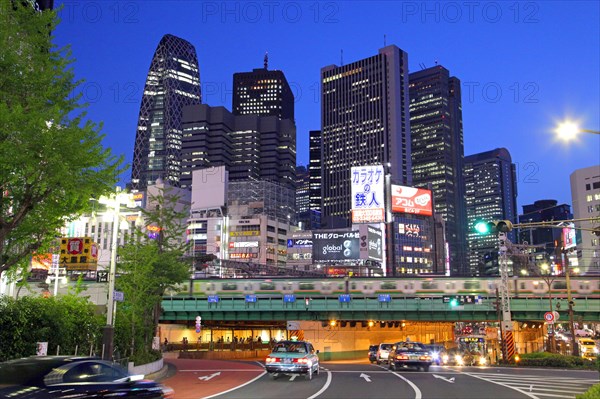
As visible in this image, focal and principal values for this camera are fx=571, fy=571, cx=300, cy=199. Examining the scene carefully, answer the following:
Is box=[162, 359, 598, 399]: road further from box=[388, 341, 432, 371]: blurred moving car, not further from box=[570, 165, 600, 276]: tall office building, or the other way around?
box=[570, 165, 600, 276]: tall office building

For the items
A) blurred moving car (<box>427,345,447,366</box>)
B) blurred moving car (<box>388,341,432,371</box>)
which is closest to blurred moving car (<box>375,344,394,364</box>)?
blurred moving car (<box>427,345,447,366</box>)

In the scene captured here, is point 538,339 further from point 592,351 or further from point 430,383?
point 430,383

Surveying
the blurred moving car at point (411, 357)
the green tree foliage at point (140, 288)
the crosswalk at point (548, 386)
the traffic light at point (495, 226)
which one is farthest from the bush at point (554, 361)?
the green tree foliage at point (140, 288)

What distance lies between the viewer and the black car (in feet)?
39.4

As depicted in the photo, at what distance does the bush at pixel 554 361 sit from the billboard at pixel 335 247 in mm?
46004

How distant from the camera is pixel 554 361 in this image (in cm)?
3981

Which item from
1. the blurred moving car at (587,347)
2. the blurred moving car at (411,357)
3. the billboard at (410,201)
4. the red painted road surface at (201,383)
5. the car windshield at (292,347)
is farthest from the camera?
the billboard at (410,201)

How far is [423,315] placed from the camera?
60.8m

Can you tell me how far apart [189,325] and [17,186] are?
2473 inches

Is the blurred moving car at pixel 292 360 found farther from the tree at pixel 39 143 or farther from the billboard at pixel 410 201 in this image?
the billboard at pixel 410 201

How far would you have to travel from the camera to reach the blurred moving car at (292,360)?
2570cm

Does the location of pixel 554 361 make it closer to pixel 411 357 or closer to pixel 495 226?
pixel 411 357

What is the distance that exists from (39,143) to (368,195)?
310ft

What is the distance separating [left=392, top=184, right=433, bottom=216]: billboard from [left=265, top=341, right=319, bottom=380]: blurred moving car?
116017 millimetres
